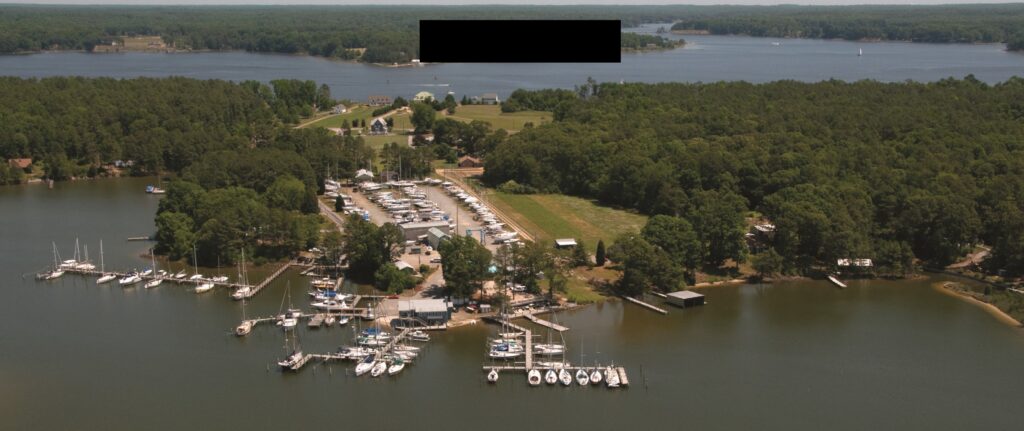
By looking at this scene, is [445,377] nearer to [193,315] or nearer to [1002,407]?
[193,315]

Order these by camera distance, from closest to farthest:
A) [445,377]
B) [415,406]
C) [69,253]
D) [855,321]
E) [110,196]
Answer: [415,406]
[445,377]
[855,321]
[69,253]
[110,196]

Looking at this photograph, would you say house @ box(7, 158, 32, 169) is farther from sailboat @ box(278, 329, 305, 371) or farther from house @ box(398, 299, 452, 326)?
sailboat @ box(278, 329, 305, 371)

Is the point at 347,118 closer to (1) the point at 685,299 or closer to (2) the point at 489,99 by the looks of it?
(2) the point at 489,99

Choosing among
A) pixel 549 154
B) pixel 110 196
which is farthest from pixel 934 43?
pixel 110 196

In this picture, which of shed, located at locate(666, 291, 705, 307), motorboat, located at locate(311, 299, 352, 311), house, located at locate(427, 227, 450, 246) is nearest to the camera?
motorboat, located at locate(311, 299, 352, 311)

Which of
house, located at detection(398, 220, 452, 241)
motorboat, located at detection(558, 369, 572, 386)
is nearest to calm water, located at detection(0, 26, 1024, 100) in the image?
house, located at detection(398, 220, 452, 241)

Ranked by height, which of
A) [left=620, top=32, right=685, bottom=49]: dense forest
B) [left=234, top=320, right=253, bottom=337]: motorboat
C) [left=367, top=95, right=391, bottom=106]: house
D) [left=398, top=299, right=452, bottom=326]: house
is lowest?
[left=234, top=320, right=253, bottom=337]: motorboat

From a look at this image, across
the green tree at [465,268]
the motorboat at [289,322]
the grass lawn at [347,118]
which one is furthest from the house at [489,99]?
the motorboat at [289,322]
